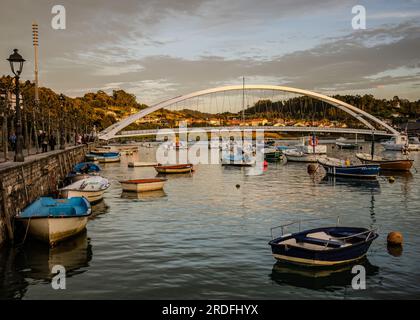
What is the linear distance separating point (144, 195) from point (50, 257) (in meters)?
16.4

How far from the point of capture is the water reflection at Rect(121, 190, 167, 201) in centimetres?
3211

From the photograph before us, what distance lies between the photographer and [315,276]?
14719 mm

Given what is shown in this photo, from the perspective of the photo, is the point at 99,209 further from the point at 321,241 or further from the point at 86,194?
the point at 321,241

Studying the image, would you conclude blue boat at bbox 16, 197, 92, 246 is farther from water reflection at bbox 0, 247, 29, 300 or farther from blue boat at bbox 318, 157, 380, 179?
blue boat at bbox 318, 157, 380, 179

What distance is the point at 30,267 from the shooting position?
15680 millimetres

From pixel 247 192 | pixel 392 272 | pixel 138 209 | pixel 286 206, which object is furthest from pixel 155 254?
pixel 247 192

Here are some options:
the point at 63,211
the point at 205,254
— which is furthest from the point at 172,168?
the point at 205,254

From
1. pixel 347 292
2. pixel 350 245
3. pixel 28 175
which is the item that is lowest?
pixel 347 292

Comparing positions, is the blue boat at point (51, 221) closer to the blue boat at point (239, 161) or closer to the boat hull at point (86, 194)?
the boat hull at point (86, 194)

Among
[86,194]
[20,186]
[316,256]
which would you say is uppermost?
[20,186]

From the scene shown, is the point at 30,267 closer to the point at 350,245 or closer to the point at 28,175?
the point at 28,175

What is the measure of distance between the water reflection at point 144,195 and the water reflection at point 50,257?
12.8 metres

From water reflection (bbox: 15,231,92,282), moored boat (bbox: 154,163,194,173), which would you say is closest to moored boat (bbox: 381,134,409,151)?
moored boat (bbox: 154,163,194,173)
